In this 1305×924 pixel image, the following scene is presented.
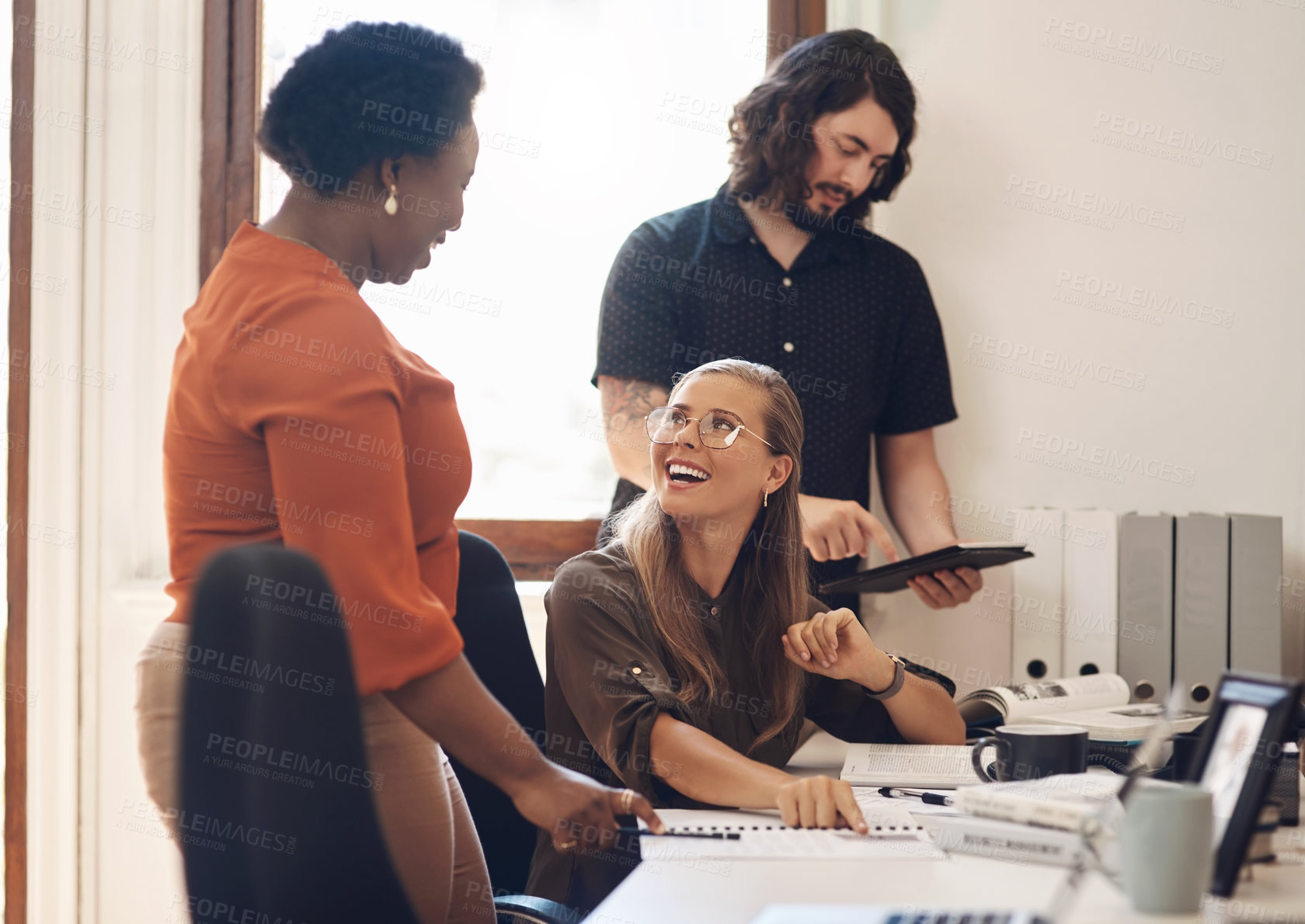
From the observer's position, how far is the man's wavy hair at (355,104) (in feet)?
3.41

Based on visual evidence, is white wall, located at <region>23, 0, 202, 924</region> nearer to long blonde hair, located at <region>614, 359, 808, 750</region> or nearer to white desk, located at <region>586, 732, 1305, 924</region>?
long blonde hair, located at <region>614, 359, 808, 750</region>

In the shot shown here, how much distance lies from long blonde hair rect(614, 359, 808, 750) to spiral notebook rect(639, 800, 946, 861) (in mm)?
299

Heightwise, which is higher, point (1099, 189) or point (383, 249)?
point (1099, 189)

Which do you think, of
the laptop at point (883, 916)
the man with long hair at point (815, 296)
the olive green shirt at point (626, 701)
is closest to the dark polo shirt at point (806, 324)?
the man with long hair at point (815, 296)

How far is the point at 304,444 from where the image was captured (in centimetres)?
90

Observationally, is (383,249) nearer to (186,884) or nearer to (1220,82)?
(186,884)

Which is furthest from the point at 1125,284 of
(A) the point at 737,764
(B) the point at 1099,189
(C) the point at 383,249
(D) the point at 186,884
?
(D) the point at 186,884

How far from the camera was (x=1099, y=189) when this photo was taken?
2.46 meters

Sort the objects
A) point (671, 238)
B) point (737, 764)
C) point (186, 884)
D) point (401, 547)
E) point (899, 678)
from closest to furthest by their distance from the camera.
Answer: point (186, 884)
point (401, 547)
point (737, 764)
point (899, 678)
point (671, 238)

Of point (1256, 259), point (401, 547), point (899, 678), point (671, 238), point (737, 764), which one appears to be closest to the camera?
point (401, 547)

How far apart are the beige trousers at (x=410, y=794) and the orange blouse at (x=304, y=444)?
5 cm

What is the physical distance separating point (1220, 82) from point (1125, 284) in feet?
1.58

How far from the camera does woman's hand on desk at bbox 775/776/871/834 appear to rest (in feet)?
3.87

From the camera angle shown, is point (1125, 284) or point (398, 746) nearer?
point (398, 746)
